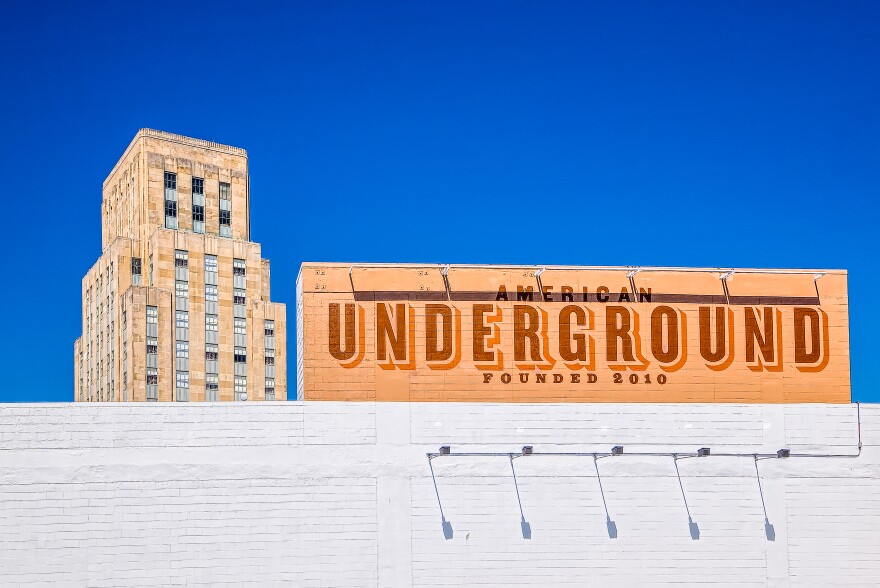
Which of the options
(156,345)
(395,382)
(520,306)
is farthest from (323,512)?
(156,345)

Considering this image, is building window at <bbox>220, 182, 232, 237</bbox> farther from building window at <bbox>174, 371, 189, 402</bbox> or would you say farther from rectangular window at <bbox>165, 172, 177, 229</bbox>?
building window at <bbox>174, 371, 189, 402</bbox>

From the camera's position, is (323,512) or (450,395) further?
(450,395)

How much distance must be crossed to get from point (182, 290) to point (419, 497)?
8482 cm

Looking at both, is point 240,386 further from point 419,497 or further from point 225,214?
point 419,497

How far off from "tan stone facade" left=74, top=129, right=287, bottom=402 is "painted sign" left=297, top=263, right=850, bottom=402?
7636cm

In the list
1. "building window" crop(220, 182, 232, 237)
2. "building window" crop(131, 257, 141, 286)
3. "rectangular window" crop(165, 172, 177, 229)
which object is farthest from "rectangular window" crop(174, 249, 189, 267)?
"building window" crop(220, 182, 232, 237)

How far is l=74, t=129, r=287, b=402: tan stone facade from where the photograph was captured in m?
116

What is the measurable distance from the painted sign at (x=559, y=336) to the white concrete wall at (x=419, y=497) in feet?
8.45

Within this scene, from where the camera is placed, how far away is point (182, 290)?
118188 millimetres

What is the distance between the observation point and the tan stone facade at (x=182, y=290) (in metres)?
116

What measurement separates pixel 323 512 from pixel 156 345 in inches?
3214

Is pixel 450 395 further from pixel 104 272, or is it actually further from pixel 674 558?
pixel 104 272

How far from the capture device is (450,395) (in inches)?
1559

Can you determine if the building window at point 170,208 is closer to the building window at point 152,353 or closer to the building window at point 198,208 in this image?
the building window at point 198,208
